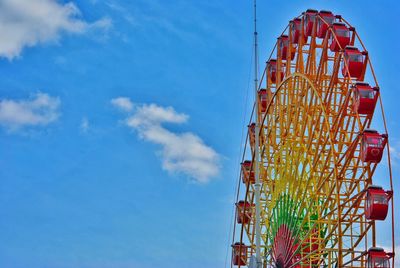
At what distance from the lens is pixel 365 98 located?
2911 cm

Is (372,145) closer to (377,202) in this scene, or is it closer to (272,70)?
(377,202)

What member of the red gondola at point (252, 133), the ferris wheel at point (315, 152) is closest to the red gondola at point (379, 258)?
the ferris wheel at point (315, 152)

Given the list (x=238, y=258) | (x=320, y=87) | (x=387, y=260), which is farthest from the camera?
(x=238, y=258)

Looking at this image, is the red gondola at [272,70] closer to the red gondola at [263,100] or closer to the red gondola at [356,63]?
the red gondola at [263,100]

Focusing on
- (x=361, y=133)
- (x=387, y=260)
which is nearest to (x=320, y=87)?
(x=361, y=133)

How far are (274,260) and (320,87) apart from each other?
884 centimetres

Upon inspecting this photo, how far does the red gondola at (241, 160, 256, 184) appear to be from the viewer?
4166cm

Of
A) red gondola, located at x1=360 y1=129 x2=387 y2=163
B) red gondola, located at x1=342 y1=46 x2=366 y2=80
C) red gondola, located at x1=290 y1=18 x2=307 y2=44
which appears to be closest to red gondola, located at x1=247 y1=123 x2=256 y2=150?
red gondola, located at x1=290 y1=18 x2=307 y2=44

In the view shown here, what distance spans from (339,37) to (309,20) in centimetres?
357

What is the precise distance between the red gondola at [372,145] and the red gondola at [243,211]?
1316 centimetres

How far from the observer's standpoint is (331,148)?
2991 cm

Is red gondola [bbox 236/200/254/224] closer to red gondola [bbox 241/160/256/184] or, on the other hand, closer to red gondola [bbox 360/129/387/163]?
red gondola [bbox 241/160/256/184]

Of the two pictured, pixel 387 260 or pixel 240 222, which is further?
pixel 240 222

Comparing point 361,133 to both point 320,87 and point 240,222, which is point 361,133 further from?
point 240,222
